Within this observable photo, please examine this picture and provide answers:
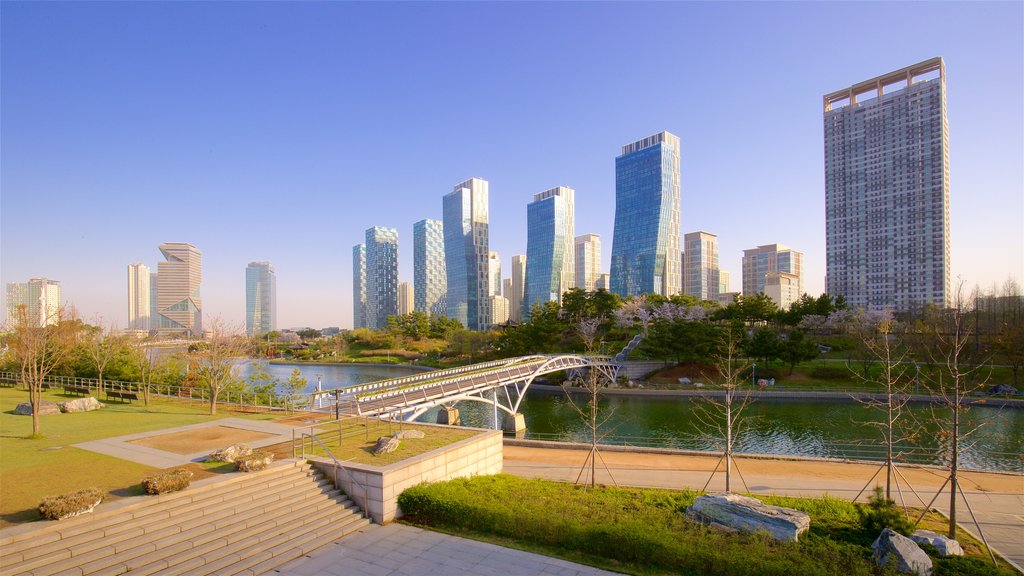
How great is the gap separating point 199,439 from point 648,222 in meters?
121

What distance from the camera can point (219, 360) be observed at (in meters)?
25.8

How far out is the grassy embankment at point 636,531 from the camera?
9453mm

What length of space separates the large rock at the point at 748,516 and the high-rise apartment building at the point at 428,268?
177 meters

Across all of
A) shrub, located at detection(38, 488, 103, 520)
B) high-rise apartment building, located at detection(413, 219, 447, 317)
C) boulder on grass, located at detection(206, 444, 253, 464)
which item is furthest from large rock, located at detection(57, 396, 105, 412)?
high-rise apartment building, located at detection(413, 219, 447, 317)

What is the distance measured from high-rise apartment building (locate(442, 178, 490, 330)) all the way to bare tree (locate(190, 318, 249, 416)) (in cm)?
12903

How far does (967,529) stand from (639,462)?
10120 millimetres

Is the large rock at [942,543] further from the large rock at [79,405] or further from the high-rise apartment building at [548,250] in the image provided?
the high-rise apartment building at [548,250]

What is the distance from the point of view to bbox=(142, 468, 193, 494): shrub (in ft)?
37.0

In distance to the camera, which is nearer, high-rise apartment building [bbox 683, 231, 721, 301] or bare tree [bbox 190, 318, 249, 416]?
bare tree [bbox 190, 318, 249, 416]

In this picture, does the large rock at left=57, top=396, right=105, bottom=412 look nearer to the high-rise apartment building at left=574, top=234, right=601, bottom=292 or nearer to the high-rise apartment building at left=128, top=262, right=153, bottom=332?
the high-rise apartment building at left=574, top=234, right=601, bottom=292

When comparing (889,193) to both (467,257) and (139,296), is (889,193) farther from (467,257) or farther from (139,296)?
(139,296)

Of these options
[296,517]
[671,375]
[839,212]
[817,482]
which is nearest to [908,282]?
[839,212]

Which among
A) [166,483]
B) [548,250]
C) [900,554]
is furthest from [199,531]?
[548,250]

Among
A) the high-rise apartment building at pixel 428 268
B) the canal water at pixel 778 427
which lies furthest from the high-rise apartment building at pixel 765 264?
the canal water at pixel 778 427
